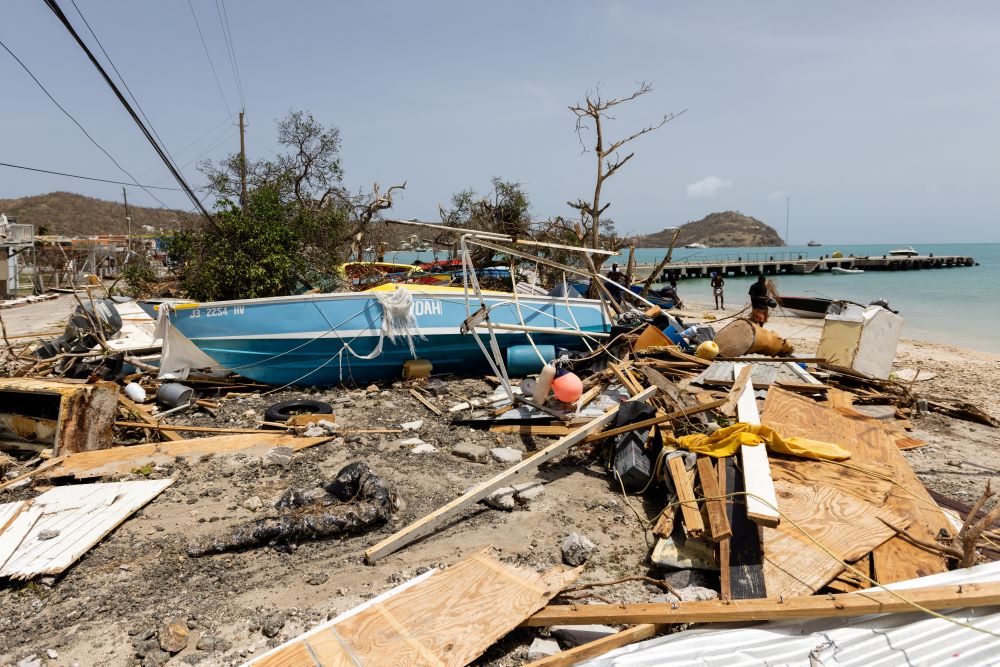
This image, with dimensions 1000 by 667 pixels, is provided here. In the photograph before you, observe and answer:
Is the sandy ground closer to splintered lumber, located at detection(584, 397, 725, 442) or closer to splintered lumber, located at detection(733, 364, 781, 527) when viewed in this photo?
splintered lumber, located at detection(584, 397, 725, 442)

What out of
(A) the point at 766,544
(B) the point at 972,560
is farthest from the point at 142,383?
(B) the point at 972,560

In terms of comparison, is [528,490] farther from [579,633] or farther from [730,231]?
[730,231]

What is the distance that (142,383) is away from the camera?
9500 millimetres

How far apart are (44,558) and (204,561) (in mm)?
1120

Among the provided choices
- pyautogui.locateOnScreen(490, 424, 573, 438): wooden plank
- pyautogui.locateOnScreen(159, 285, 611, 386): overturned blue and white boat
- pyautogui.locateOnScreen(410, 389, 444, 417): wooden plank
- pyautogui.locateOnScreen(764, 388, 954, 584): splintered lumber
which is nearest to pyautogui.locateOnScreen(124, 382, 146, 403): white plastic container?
pyautogui.locateOnScreen(159, 285, 611, 386): overturned blue and white boat

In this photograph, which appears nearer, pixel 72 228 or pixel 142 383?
pixel 142 383

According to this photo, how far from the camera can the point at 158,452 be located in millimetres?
6473

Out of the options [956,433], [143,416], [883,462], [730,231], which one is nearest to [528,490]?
[883,462]

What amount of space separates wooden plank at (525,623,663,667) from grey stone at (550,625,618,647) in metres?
0.08

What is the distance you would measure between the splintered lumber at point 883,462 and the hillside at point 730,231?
14163cm

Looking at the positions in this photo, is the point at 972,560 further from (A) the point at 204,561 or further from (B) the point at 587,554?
(A) the point at 204,561

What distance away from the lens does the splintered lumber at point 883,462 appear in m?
3.89

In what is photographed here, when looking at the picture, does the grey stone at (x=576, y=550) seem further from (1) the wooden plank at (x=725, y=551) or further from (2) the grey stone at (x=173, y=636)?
(2) the grey stone at (x=173, y=636)

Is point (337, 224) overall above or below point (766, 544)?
above
